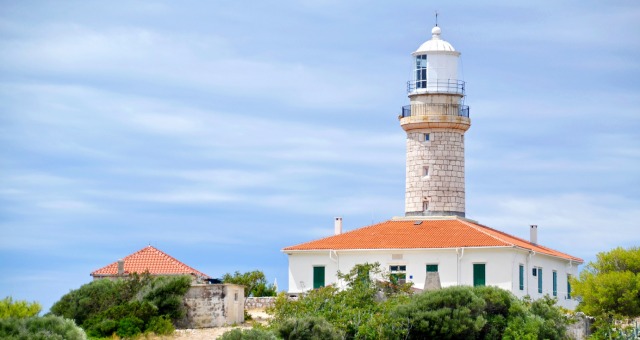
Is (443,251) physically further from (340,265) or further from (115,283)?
→ (115,283)

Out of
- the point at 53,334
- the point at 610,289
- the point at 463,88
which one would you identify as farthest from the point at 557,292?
the point at 53,334

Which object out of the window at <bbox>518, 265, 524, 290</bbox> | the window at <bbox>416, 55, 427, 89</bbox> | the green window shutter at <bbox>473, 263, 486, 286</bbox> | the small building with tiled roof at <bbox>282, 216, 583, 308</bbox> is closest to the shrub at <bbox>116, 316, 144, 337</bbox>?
the small building with tiled roof at <bbox>282, 216, 583, 308</bbox>

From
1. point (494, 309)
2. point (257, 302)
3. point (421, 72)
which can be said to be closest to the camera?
point (494, 309)

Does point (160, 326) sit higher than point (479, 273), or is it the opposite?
point (479, 273)

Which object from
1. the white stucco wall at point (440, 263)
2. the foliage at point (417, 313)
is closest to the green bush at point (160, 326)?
the foliage at point (417, 313)

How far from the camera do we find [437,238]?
5122 centimetres

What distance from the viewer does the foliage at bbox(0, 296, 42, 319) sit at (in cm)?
4253

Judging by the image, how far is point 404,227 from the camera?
5309 cm

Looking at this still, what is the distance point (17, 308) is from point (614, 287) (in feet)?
66.9

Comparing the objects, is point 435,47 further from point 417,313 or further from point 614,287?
point 417,313

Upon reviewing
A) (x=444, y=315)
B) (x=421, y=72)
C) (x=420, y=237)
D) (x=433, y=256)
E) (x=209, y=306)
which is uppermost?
(x=421, y=72)

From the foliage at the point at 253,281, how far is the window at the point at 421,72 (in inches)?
362

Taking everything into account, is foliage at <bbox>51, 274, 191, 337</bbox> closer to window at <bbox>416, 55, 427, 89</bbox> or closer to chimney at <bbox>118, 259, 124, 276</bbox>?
chimney at <bbox>118, 259, 124, 276</bbox>

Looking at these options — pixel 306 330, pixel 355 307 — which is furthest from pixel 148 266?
pixel 306 330
